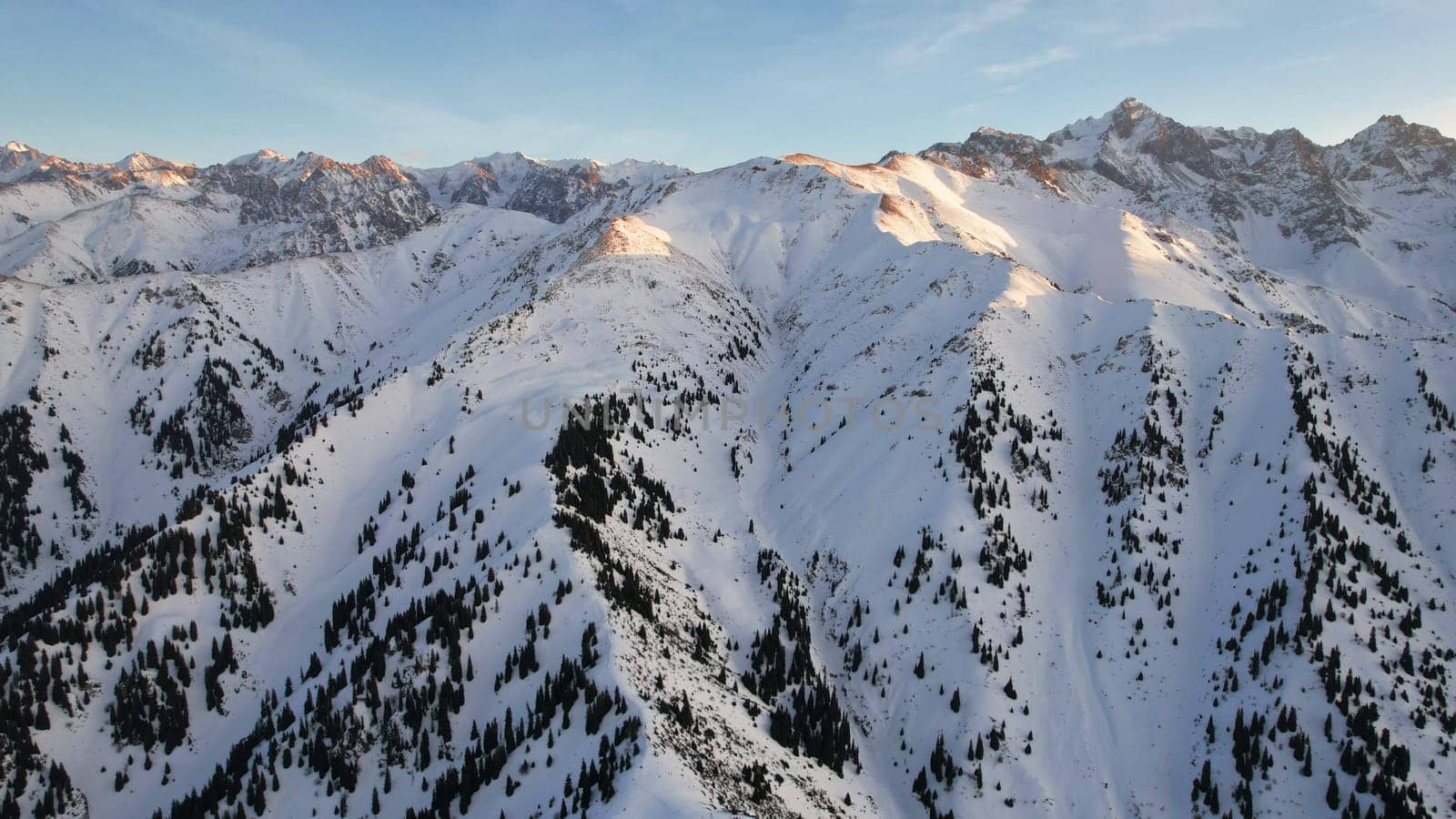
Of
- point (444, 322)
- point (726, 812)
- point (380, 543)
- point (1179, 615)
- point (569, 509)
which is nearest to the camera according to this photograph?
point (726, 812)

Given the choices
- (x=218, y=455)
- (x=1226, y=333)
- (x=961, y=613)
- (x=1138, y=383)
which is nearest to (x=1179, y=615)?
(x=961, y=613)

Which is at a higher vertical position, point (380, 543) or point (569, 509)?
point (569, 509)

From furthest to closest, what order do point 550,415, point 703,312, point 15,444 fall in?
point 703,312
point 15,444
point 550,415

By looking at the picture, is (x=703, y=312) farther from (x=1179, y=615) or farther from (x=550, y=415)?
(x=1179, y=615)

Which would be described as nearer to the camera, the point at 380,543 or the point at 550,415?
the point at 380,543

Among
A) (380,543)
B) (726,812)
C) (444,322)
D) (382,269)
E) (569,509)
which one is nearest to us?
(726,812)

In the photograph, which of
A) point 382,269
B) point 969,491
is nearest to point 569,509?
point 969,491

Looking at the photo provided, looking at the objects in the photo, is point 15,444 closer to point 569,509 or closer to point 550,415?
point 550,415

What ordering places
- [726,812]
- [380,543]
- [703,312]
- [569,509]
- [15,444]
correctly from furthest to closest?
[703,312]
[15,444]
[380,543]
[569,509]
[726,812]

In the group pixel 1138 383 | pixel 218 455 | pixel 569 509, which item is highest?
pixel 1138 383
